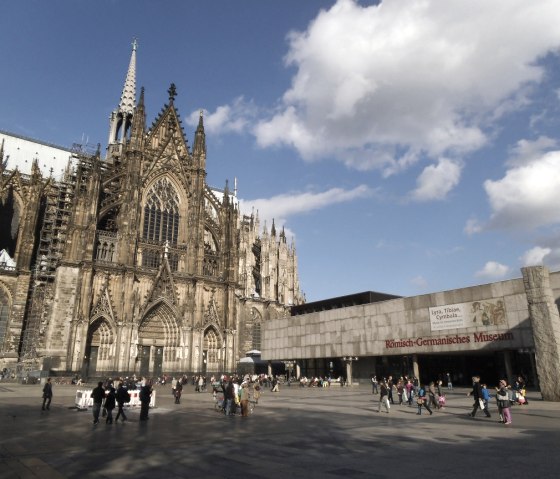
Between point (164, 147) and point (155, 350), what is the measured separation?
Result: 24.1 m

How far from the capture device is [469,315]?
112 ft

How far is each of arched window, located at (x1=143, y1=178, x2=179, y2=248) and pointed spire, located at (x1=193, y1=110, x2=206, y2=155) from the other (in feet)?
19.4

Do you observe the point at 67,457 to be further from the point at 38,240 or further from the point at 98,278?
the point at 38,240

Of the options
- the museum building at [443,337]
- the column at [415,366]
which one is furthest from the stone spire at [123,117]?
the column at [415,366]

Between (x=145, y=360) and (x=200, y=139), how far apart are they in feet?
91.7

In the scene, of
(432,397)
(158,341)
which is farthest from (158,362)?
(432,397)

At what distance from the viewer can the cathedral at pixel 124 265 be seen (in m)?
42.1

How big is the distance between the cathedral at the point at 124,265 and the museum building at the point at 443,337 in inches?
356

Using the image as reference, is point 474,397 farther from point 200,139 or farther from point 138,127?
point 200,139

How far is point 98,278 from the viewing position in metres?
43.0

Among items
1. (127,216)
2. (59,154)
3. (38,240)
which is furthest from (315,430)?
(59,154)

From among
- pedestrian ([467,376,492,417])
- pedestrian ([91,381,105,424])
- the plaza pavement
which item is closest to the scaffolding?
pedestrian ([91,381,105,424])

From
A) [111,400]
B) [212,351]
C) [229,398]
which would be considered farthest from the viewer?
[212,351]

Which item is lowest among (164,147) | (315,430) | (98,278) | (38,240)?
(315,430)
